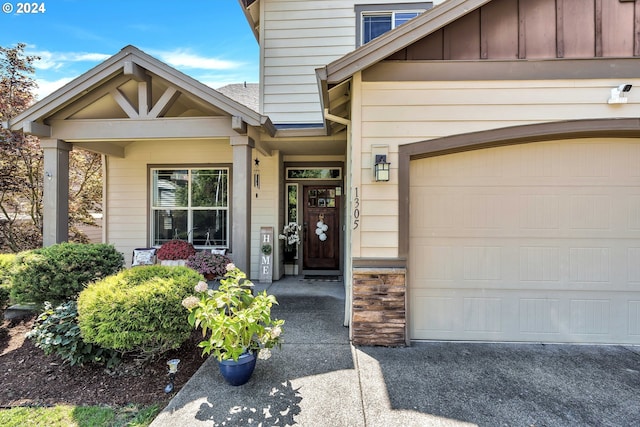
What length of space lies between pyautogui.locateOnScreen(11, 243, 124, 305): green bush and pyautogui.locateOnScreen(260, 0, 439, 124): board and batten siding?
162 inches

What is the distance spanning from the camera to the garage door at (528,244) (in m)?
3.71

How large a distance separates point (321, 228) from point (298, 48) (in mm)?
3850

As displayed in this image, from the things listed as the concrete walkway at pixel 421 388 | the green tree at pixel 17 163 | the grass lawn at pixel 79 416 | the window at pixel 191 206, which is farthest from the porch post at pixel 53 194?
the green tree at pixel 17 163

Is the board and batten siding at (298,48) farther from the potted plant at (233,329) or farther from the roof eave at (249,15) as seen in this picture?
the potted plant at (233,329)

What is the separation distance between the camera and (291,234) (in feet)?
23.0

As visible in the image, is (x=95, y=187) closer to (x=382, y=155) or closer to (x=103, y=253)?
(x=103, y=253)

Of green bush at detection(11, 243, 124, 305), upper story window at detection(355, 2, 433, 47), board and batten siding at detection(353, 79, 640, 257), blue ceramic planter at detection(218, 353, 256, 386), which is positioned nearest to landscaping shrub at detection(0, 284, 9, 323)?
green bush at detection(11, 243, 124, 305)

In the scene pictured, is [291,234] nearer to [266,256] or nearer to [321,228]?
[321,228]

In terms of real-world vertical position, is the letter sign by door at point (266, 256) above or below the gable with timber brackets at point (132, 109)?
below

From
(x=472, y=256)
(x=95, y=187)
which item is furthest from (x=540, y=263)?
(x=95, y=187)

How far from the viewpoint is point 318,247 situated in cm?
716

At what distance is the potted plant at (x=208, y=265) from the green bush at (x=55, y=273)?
4.31 ft

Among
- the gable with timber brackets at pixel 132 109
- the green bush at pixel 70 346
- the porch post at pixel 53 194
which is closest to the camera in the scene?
the green bush at pixel 70 346

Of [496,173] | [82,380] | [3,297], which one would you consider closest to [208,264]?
[82,380]
